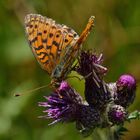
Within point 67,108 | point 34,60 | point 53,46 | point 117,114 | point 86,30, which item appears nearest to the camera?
point 86,30

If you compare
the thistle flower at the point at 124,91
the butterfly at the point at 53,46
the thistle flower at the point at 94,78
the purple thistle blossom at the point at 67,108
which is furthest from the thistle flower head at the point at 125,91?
the butterfly at the point at 53,46

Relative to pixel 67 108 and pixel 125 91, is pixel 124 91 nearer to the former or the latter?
pixel 125 91

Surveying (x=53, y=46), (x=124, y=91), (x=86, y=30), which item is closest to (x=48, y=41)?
(x=53, y=46)

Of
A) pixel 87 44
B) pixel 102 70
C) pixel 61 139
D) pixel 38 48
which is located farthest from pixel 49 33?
pixel 87 44

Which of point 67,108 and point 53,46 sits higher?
point 53,46

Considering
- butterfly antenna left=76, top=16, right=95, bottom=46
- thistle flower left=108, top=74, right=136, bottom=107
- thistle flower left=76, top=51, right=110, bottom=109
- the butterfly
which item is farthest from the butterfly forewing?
thistle flower left=108, top=74, right=136, bottom=107

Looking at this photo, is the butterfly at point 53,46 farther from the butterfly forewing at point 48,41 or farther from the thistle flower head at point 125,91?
the thistle flower head at point 125,91

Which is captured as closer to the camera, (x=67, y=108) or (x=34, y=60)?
(x=67, y=108)

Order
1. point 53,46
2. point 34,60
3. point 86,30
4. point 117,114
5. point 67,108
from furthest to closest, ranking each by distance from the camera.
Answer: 1. point 34,60
2. point 67,108
3. point 53,46
4. point 117,114
5. point 86,30
